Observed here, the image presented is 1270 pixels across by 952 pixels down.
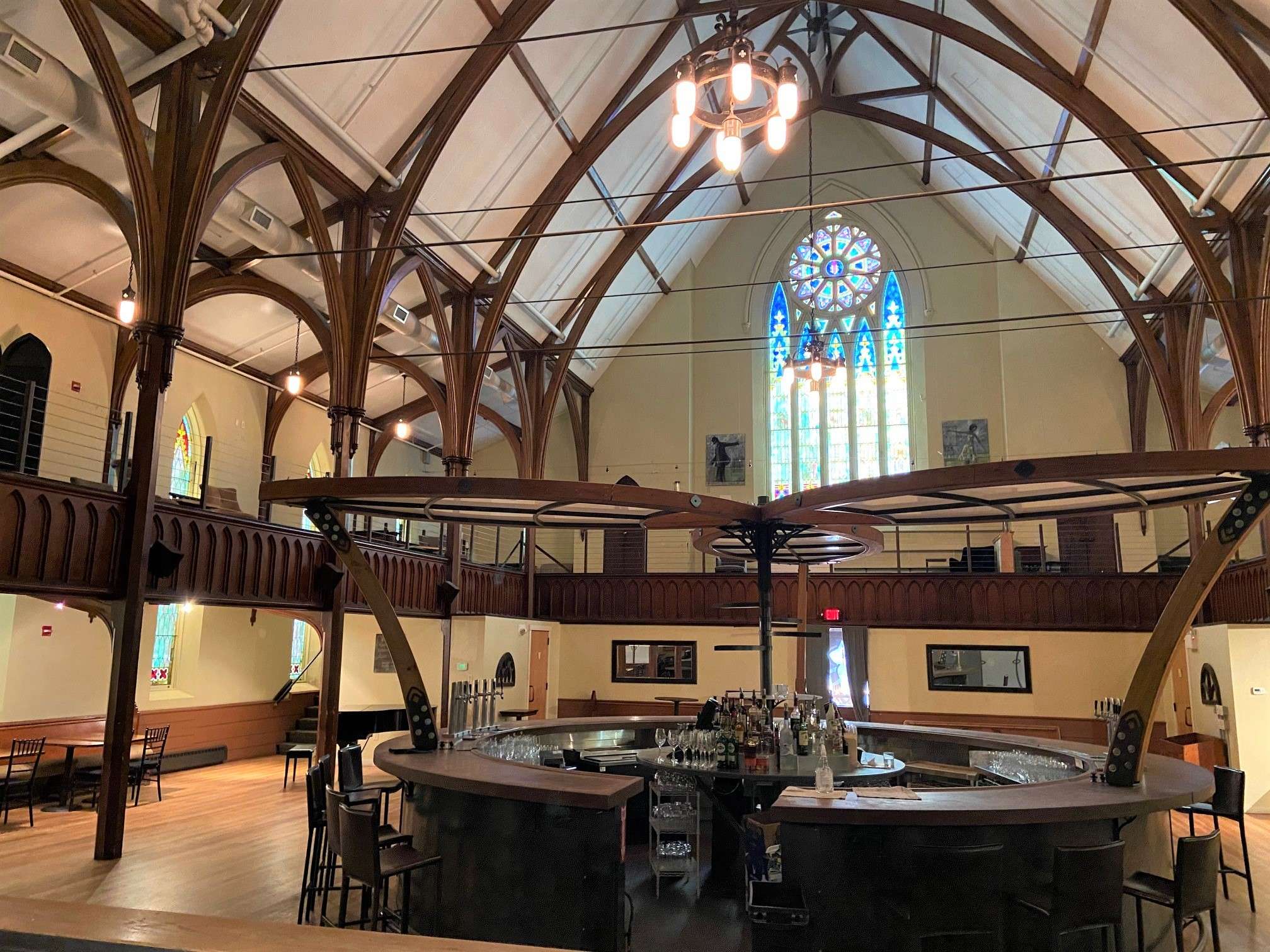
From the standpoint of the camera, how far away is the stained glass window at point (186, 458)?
14.7 metres

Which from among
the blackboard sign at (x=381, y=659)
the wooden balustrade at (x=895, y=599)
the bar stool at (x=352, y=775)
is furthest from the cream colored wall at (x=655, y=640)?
the bar stool at (x=352, y=775)

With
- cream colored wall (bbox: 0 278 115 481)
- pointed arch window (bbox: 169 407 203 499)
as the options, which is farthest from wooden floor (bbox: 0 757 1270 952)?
pointed arch window (bbox: 169 407 203 499)

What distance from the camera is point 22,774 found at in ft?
33.5

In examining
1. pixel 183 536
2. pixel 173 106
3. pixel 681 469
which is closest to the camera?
pixel 173 106

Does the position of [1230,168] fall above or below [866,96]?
below

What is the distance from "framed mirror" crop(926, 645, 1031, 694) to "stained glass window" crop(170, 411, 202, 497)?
12.5m

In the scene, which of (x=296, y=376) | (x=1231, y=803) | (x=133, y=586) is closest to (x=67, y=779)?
(x=133, y=586)

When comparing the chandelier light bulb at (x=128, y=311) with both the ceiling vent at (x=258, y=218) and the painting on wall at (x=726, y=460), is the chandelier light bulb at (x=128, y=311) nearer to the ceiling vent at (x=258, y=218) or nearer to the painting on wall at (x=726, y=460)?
the ceiling vent at (x=258, y=218)

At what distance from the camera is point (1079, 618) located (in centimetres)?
1420

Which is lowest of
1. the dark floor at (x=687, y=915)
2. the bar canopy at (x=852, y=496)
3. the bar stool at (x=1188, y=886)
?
the dark floor at (x=687, y=915)

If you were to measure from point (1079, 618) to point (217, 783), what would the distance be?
13059 millimetres

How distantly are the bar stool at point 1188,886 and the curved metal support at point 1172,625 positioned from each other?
23.7 inches

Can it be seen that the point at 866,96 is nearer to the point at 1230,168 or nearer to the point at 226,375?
the point at 1230,168

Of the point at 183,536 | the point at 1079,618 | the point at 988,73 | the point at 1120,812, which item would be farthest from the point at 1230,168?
the point at 183,536
